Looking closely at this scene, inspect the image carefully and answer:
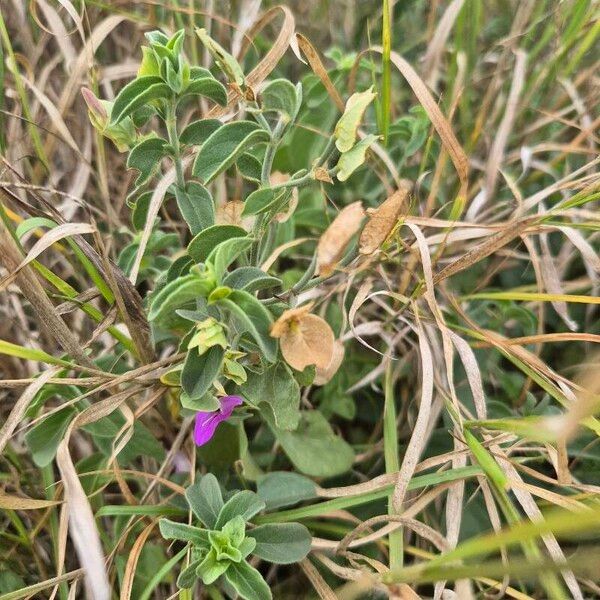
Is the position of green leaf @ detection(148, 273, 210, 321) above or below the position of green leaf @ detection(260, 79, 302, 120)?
below

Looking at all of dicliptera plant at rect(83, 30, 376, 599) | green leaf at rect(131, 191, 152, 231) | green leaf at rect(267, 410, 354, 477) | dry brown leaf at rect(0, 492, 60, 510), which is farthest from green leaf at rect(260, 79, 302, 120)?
dry brown leaf at rect(0, 492, 60, 510)

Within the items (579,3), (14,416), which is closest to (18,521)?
(14,416)

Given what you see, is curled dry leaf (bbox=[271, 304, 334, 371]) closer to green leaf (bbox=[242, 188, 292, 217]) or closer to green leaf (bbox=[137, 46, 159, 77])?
green leaf (bbox=[242, 188, 292, 217])

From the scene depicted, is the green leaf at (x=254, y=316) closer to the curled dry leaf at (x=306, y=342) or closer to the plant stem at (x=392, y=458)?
the curled dry leaf at (x=306, y=342)

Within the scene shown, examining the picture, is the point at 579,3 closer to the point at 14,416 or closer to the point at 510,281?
the point at 510,281

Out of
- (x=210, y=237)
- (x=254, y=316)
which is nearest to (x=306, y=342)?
(x=254, y=316)

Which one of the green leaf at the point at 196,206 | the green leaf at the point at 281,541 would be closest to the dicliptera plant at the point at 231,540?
the green leaf at the point at 281,541

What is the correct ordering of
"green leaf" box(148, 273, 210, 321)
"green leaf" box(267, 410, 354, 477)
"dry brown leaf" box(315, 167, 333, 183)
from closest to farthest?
"green leaf" box(148, 273, 210, 321)
"dry brown leaf" box(315, 167, 333, 183)
"green leaf" box(267, 410, 354, 477)

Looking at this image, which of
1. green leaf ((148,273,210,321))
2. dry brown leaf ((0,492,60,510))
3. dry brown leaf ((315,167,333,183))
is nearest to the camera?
green leaf ((148,273,210,321))
